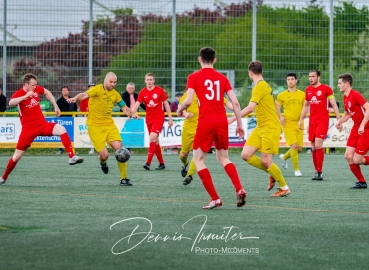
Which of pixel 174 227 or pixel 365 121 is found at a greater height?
pixel 365 121

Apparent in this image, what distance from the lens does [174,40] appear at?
26.1 meters

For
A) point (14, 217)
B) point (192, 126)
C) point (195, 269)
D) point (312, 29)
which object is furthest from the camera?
point (312, 29)

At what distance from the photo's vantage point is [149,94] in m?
19.0

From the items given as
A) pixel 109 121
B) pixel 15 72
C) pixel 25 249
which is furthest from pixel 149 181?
pixel 15 72

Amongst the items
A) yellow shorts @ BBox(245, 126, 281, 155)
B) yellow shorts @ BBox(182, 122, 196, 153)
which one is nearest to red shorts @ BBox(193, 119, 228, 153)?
yellow shorts @ BBox(245, 126, 281, 155)

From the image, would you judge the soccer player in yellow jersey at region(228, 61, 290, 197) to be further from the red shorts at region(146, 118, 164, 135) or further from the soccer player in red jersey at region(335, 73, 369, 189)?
the red shorts at region(146, 118, 164, 135)

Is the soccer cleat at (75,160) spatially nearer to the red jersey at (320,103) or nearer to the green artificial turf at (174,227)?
the green artificial turf at (174,227)

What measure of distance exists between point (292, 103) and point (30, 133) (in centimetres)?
595

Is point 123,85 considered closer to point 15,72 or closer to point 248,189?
point 15,72

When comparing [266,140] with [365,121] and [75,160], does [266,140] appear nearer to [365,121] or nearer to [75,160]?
[365,121]

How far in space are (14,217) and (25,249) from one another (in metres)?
2.28

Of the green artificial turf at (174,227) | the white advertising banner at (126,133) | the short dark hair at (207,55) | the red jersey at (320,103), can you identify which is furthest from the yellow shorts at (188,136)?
the white advertising banner at (126,133)

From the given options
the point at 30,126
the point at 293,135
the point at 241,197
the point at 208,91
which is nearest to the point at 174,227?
the point at 241,197

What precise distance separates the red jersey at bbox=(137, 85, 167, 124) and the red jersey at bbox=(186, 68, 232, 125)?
8.76m
